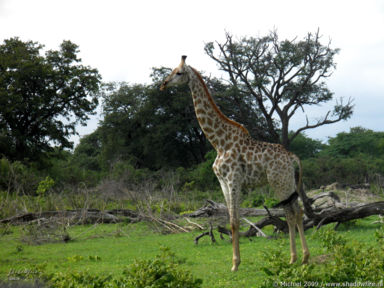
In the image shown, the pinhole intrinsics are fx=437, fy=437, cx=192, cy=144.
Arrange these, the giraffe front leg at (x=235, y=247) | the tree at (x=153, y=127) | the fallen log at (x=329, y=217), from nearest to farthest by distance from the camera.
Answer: the giraffe front leg at (x=235, y=247), the fallen log at (x=329, y=217), the tree at (x=153, y=127)

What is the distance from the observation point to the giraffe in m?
6.99

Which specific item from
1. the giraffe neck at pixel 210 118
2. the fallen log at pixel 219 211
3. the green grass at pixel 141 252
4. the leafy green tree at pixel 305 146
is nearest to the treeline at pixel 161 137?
the leafy green tree at pixel 305 146

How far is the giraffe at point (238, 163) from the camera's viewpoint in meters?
6.99

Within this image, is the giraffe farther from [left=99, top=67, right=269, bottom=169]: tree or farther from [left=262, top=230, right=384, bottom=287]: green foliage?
[left=99, top=67, right=269, bottom=169]: tree

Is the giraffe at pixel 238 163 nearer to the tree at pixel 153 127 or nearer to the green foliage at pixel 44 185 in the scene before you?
the green foliage at pixel 44 185

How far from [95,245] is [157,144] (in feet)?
85.1

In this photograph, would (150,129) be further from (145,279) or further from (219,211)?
(145,279)

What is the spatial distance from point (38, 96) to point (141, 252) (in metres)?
21.9

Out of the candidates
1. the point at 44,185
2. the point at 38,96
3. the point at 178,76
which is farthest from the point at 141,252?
the point at 38,96

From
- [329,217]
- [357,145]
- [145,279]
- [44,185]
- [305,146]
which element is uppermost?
[305,146]

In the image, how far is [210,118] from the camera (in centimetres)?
764

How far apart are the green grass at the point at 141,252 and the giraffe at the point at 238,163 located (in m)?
0.62

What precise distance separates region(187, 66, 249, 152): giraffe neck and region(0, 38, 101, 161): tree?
881 inches

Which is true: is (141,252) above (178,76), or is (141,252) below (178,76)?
below
